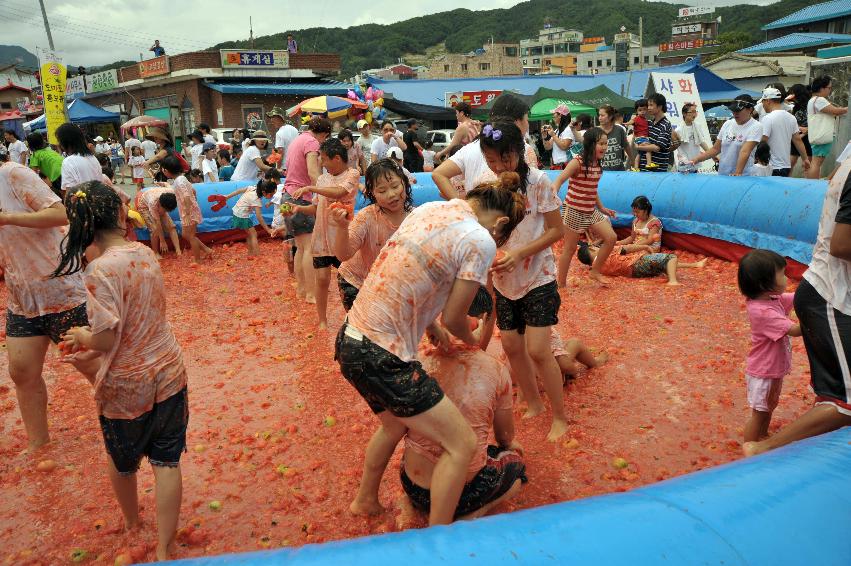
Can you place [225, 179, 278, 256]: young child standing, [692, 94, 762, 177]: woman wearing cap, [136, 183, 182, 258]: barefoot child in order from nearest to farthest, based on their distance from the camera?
[692, 94, 762, 177]: woman wearing cap < [136, 183, 182, 258]: barefoot child < [225, 179, 278, 256]: young child standing

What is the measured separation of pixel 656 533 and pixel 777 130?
8729 millimetres

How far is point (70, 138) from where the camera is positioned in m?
5.75

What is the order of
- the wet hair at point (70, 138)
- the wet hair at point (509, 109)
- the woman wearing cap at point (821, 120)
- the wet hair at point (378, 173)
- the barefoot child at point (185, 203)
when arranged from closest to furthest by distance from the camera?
the wet hair at point (378, 173), the wet hair at point (509, 109), the wet hair at point (70, 138), the woman wearing cap at point (821, 120), the barefoot child at point (185, 203)

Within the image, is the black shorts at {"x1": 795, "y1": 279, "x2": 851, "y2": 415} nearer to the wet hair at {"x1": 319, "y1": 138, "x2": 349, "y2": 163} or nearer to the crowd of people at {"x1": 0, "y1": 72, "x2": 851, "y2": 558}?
the crowd of people at {"x1": 0, "y1": 72, "x2": 851, "y2": 558}

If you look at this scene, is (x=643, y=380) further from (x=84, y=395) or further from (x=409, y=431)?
(x=84, y=395)

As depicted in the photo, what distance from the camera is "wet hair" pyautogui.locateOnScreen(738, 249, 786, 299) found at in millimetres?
3713

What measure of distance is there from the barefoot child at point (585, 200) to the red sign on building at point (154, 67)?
4225 cm

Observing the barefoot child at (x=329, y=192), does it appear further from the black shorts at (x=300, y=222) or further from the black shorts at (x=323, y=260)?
the black shorts at (x=300, y=222)

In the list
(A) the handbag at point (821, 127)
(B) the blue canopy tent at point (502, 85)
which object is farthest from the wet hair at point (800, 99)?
(B) the blue canopy tent at point (502, 85)

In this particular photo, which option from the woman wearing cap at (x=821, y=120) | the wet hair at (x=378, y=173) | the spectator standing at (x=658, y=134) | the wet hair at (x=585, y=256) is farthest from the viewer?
the spectator standing at (x=658, y=134)

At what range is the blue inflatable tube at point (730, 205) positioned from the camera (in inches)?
296

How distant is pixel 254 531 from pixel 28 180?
2.58 meters

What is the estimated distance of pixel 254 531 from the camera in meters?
3.47

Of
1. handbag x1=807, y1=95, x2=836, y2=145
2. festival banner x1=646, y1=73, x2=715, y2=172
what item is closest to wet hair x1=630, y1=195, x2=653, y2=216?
handbag x1=807, y1=95, x2=836, y2=145
